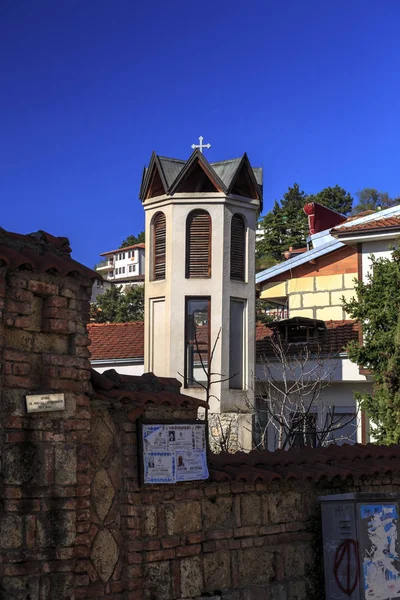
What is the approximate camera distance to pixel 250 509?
8.25 m

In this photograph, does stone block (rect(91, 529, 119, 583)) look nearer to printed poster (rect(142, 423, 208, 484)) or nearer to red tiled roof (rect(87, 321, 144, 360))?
printed poster (rect(142, 423, 208, 484))

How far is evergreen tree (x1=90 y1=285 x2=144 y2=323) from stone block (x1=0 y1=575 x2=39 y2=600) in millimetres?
41174

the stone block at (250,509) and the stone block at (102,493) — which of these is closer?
the stone block at (102,493)

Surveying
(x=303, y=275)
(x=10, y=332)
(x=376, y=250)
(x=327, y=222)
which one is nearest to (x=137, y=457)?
(x=10, y=332)

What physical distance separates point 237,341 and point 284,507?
12.6 metres

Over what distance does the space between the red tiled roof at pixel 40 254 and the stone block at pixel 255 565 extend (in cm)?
299

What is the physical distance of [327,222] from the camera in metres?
34.7

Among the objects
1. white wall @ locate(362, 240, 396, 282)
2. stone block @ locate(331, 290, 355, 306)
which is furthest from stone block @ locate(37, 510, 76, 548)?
stone block @ locate(331, 290, 355, 306)

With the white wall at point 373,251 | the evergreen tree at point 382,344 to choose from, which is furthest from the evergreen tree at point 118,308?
the evergreen tree at point 382,344

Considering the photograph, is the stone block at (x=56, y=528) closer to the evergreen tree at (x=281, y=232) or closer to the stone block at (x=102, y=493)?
the stone block at (x=102, y=493)

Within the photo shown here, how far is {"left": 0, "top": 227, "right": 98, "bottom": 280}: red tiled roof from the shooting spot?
6355 mm

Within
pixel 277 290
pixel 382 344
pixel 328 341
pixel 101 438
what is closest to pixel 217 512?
pixel 101 438

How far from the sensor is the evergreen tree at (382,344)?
690 inches

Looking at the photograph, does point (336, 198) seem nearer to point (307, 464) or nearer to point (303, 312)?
point (303, 312)
